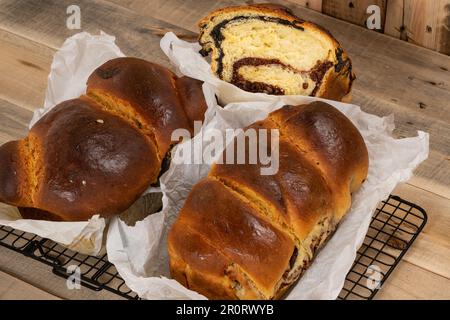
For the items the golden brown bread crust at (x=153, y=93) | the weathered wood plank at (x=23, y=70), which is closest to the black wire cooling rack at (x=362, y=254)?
the golden brown bread crust at (x=153, y=93)

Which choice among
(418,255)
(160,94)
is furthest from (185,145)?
(418,255)

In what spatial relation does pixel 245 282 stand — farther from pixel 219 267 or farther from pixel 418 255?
pixel 418 255

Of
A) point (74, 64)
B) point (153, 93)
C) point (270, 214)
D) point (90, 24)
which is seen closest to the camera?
point (270, 214)

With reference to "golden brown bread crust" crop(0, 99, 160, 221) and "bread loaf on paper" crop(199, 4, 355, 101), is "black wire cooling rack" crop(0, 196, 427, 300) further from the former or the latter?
"bread loaf on paper" crop(199, 4, 355, 101)

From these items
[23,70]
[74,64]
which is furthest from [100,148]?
[23,70]

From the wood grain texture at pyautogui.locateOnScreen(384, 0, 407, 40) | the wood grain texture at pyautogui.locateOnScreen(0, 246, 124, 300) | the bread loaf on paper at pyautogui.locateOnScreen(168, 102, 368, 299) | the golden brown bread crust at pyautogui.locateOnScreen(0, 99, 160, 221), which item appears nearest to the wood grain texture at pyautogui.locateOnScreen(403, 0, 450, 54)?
the wood grain texture at pyautogui.locateOnScreen(384, 0, 407, 40)

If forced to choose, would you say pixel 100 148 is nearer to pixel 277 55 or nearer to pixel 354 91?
pixel 277 55

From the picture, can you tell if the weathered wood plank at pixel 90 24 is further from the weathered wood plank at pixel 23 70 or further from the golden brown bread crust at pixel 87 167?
the golden brown bread crust at pixel 87 167
